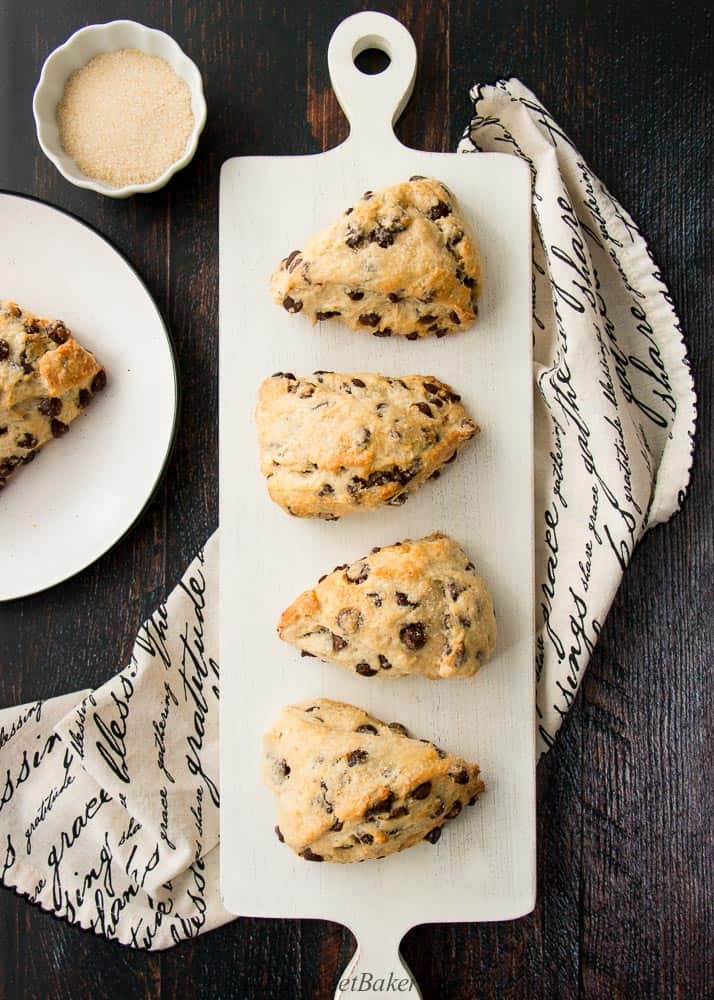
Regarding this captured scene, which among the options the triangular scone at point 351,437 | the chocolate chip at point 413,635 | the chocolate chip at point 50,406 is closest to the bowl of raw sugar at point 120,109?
the chocolate chip at point 50,406

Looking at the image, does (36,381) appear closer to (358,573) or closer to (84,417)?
(84,417)

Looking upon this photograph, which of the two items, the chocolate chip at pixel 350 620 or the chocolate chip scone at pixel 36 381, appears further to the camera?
the chocolate chip scone at pixel 36 381

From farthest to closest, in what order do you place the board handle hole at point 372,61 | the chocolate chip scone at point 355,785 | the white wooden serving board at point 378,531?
1. the board handle hole at point 372,61
2. the white wooden serving board at point 378,531
3. the chocolate chip scone at point 355,785

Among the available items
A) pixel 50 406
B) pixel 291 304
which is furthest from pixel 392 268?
pixel 50 406

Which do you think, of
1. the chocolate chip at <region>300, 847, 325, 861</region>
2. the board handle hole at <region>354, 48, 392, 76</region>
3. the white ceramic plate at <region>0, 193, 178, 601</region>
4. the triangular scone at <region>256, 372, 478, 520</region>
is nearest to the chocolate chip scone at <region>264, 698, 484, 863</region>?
the chocolate chip at <region>300, 847, 325, 861</region>

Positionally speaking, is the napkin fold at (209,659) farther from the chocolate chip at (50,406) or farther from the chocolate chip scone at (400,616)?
the chocolate chip at (50,406)

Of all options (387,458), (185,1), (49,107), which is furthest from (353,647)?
(185,1)
